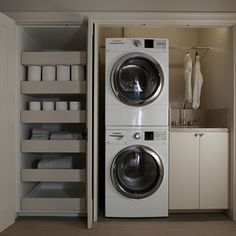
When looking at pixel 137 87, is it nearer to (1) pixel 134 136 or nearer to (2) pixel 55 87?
(1) pixel 134 136

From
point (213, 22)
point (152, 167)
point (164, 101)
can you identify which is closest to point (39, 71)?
point (164, 101)

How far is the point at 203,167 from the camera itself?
2.95m

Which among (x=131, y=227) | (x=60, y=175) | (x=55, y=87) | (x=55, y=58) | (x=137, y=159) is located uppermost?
(x=55, y=58)

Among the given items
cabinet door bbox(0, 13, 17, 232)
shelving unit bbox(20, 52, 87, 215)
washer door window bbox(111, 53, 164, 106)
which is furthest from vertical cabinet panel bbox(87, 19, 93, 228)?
cabinet door bbox(0, 13, 17, 232)

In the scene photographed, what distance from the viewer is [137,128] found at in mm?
2834

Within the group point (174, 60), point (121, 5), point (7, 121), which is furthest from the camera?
point (174, 60)

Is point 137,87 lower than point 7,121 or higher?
higher

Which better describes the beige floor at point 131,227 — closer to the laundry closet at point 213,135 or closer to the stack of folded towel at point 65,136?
the laundry closet at point 213,135

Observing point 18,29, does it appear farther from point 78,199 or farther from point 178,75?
point 178,75

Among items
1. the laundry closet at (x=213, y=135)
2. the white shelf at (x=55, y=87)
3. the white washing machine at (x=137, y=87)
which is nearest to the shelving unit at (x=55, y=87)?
the white shelf at (x=55, y=87)

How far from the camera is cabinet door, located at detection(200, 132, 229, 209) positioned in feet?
9.63

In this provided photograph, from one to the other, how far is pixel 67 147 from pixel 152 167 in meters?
0.87

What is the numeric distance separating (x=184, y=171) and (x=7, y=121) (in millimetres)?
1803

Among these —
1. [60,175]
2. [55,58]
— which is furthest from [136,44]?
[60,175]
